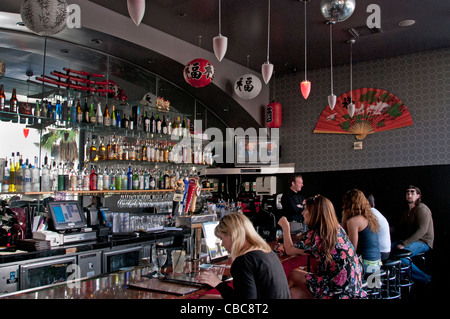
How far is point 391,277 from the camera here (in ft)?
13.8

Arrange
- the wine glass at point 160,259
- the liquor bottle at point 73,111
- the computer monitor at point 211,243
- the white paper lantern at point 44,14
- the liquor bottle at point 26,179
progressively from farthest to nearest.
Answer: the liquor bottle at point 73,111, the liquor bottle at point 26,179, the white paper lantern at point 44,14, the computer monitor at point 211,243, the wine glass at point 160,259

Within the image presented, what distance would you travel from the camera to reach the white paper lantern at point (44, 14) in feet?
10.8

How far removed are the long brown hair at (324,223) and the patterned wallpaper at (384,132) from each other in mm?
4553

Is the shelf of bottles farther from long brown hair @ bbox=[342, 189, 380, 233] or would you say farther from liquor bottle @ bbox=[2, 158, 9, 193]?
long brown hair @ bbox=[342, 189, 380, 233]

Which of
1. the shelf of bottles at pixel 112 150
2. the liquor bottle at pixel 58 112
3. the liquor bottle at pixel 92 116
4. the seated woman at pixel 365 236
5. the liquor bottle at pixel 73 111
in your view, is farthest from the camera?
the liquor bottle at pixel 92 116

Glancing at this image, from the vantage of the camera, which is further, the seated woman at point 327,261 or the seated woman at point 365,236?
the seated woman at point 365,236

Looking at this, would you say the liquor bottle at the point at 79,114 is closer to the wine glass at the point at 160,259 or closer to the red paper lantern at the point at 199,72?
the red paper lantern at the point at 199,72

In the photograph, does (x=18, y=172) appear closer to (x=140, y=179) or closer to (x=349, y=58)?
(x=140, y=179)

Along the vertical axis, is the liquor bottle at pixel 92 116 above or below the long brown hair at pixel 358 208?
above

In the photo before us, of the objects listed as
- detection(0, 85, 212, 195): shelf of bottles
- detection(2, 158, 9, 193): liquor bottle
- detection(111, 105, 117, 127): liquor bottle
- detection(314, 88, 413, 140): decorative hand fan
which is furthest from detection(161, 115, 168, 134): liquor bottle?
detection(314, 88, 413, 140): decorative hand fan

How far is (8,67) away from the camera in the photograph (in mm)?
5066

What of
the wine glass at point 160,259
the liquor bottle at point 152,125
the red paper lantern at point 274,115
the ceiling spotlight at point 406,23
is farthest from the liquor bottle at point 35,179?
the ceiling spotlight at point 406,23

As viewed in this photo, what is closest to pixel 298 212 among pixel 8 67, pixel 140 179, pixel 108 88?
pixel 140 179

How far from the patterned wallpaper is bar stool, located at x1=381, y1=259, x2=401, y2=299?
318 cm
